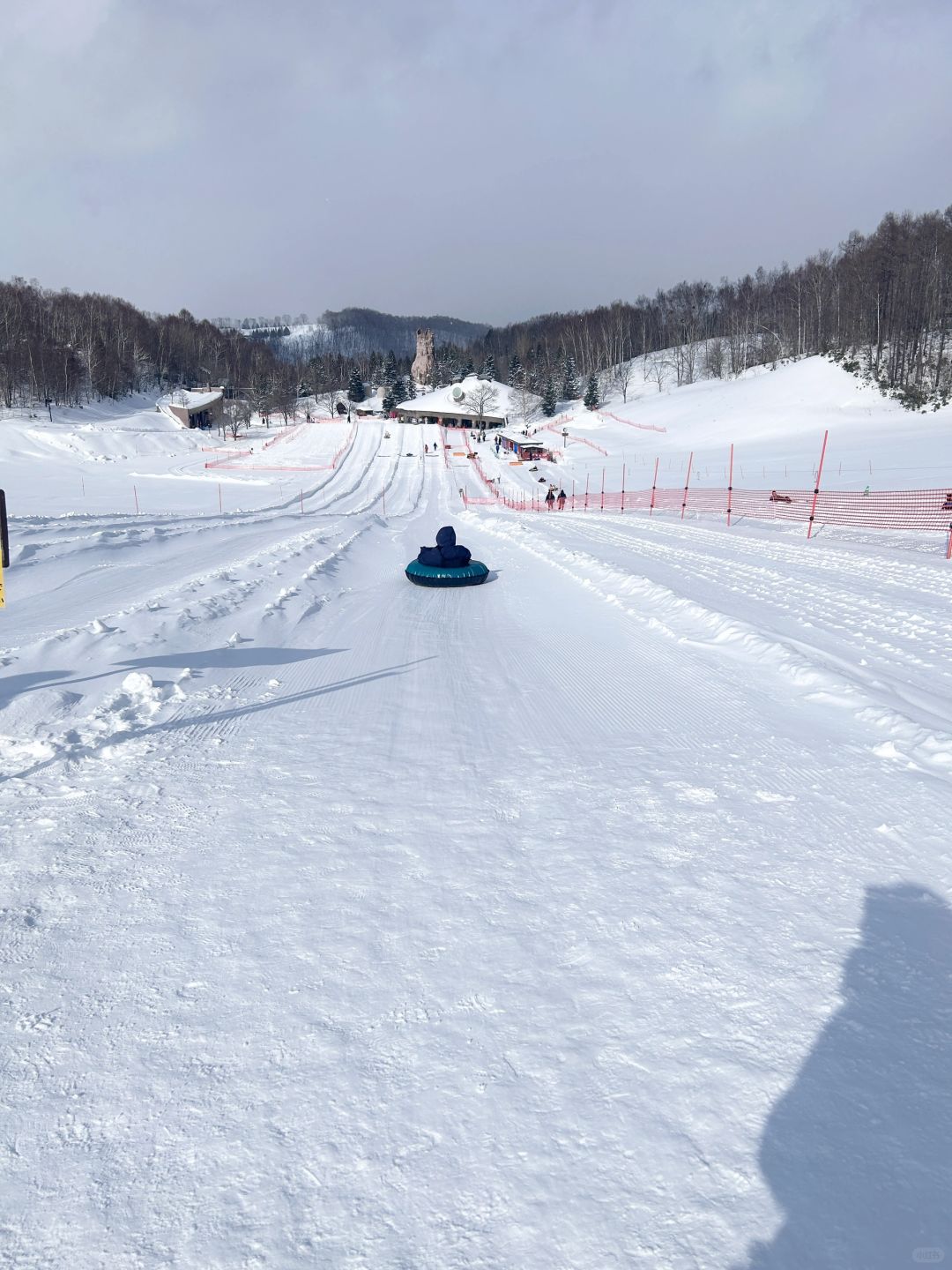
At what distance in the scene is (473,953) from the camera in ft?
10.1

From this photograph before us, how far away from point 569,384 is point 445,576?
307ft

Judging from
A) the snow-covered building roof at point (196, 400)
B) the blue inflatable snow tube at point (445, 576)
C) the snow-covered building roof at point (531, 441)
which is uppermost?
the snow-covered building roof at point (196, 400)

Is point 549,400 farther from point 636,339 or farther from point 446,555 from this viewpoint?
point 446,555

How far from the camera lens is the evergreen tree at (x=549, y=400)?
94481 mm

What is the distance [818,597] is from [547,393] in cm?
9086

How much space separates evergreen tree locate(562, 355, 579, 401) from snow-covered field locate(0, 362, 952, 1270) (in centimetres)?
9746

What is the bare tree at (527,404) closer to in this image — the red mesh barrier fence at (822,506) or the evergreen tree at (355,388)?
the evergreen tree at (355,388)


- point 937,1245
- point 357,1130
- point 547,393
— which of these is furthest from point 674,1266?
point 547,393

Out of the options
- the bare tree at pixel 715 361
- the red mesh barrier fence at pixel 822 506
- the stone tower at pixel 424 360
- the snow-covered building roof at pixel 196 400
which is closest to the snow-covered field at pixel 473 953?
the red mesh barrier fence at pixel 822 506

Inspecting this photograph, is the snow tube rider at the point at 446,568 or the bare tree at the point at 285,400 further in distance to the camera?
the bare tree at the point at 285,400

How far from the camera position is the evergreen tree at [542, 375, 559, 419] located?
9448 cm

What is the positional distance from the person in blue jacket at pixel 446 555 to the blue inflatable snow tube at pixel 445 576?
9cm

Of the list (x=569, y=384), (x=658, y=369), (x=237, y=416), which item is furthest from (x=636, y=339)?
(x=237, y=416)

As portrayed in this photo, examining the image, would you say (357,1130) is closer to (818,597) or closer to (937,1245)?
(937,1245)
